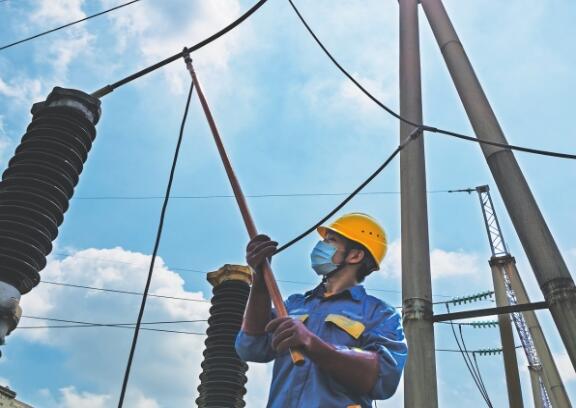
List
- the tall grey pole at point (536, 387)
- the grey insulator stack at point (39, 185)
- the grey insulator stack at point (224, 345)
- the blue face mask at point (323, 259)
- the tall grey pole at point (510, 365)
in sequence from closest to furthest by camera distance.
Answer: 1. the blue face mask at point (323, 259)
2. the grey insulator stack at point (39, 185)
3. the grey insulator stack at point (224, 345)
4. the tall grey pole at point (510, 365)
5. the tall grey pole at point (536, 387)

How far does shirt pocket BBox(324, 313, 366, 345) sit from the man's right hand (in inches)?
14.6

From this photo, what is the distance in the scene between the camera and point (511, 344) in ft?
38.4

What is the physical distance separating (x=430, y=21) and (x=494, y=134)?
5.81ft

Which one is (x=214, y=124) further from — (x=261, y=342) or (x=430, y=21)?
(x=430, y=21)

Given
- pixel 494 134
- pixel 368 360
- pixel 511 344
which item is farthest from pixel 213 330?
pixel 511 344

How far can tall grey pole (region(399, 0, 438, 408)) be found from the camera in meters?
4.38

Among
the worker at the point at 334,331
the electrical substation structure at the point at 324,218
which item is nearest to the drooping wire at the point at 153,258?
the electrical substation structure at the point at 324,218

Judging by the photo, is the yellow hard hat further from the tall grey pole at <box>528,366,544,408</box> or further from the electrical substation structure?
the tall grey pole at <box>528,366,544,408</box>

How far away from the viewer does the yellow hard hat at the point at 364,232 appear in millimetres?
2851

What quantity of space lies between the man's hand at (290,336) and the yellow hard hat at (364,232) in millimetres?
859

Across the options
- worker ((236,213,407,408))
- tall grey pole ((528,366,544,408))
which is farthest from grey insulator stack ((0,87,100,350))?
tall grey pole ((528,366,544,408))

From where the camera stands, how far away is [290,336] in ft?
6.68

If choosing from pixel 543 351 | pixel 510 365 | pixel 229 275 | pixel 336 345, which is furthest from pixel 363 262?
pixel 543 351

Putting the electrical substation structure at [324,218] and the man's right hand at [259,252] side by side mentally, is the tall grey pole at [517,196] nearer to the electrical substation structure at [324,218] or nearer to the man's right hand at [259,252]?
the electrical substation structure at [324,218]
